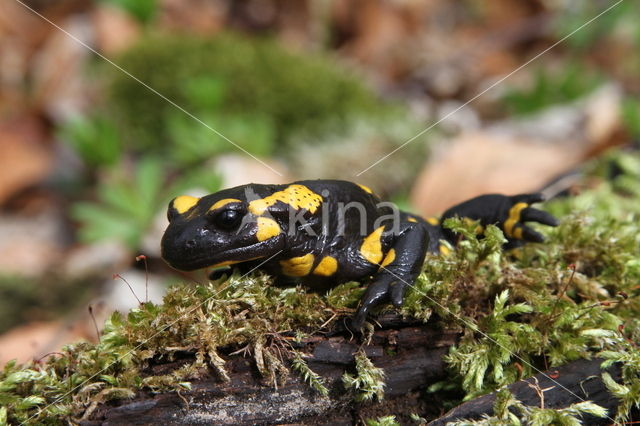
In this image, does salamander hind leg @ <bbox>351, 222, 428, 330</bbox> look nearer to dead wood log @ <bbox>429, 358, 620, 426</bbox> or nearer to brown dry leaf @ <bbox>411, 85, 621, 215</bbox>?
dead wood log @ <bbox>429, 358, 620, 426</bbox>

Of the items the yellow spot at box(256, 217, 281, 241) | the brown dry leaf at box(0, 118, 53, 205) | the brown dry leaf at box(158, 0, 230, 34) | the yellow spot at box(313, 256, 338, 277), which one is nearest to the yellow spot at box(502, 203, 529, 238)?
the yellow spot at box(313, 256, 338, 277)

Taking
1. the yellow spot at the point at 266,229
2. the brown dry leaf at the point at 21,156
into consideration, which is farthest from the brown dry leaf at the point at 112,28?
the yellow spot at the point at 266,229

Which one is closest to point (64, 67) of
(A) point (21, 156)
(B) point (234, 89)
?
(A) point (21, 156)

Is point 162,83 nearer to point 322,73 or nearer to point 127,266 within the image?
point 322,73

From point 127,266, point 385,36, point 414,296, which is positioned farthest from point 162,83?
point 414,296

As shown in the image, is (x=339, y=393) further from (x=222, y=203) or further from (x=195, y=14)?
(x=195, y=14)

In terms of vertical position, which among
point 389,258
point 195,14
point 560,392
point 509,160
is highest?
point 195,14
